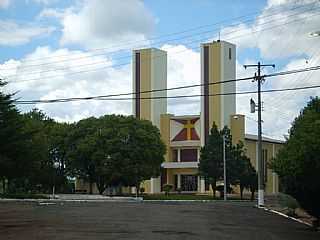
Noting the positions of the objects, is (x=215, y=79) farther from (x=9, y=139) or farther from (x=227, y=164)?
(x=9, y=139)

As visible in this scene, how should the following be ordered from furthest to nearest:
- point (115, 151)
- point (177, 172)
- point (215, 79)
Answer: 1. point (177, 172)
2. point (215, 79)
3. point (115, 151)

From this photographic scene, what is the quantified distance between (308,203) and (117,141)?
56.0m

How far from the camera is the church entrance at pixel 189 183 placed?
11301 cm

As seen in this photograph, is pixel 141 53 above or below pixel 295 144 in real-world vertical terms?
above

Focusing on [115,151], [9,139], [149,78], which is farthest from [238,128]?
[9,139]

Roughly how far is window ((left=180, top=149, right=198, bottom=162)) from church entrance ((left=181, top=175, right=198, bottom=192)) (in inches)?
115

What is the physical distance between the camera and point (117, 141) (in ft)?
272

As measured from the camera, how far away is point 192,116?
366 feet

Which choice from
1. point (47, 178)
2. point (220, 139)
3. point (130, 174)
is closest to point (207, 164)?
point (220, 139)

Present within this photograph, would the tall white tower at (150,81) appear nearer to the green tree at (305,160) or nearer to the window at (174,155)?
the window at (174,155)

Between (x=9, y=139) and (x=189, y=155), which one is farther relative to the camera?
(x=189, y=155)

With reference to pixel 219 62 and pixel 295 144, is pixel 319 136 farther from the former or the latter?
pixel 219 62

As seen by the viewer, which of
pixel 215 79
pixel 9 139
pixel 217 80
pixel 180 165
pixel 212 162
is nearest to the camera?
pixel 9 139

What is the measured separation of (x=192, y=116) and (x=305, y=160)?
89.3 m
